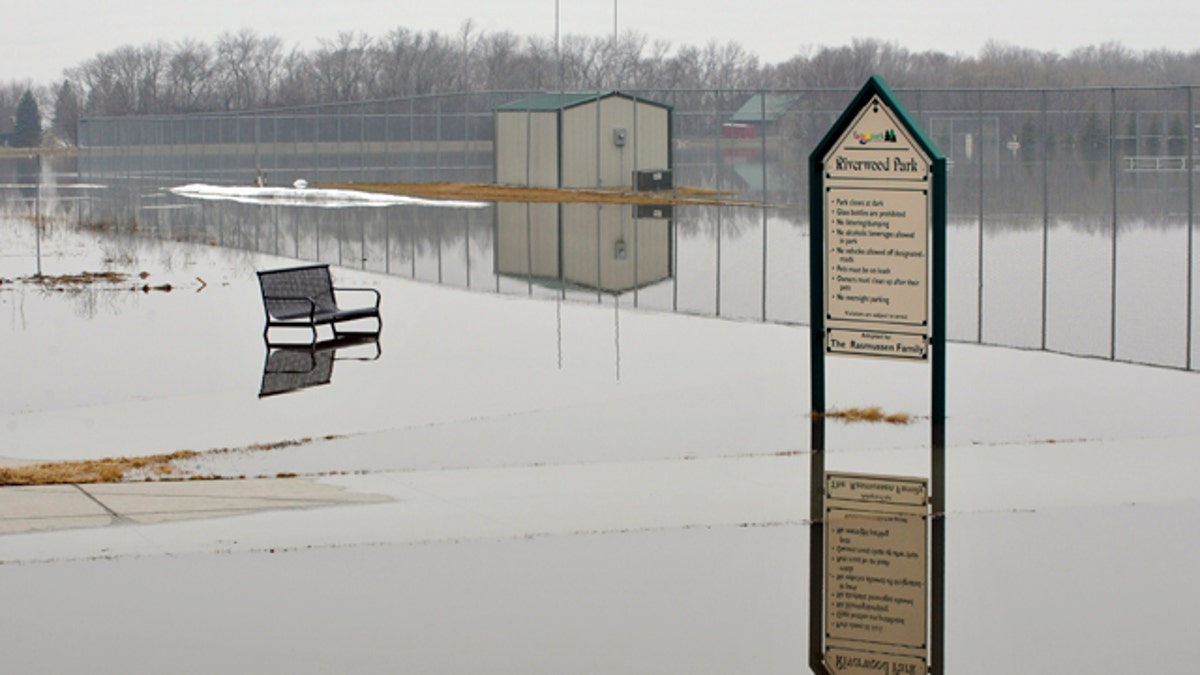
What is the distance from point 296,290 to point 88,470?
23.2 ft

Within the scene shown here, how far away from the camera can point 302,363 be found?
14.7m

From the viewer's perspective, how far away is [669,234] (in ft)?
102

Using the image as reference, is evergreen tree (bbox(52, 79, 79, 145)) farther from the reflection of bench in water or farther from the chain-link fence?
the reflection of bench in water

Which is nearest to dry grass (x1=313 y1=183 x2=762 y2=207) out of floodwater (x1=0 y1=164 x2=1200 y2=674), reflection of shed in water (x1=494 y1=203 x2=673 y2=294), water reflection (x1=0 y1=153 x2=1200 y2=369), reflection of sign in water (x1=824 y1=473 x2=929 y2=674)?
water reflection (x1=0 y1=153 x2=1200 y2=369)

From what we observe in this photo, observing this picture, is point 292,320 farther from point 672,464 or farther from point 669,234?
point 669,234

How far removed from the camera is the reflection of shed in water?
23.3 m

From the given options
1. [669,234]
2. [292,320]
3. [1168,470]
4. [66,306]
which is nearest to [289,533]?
[1168,470]

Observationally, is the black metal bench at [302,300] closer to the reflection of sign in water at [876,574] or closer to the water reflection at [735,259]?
the water reflection at [735,259]

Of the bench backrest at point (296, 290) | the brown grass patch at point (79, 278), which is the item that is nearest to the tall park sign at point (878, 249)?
the bench backrest at point (296, 290)

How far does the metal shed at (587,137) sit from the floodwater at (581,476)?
25.4 metres

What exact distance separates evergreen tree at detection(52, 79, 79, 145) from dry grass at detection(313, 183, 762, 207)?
115235 mm

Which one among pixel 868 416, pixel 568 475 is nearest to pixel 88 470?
pixel 568 475

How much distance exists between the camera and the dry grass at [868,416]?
11141mm

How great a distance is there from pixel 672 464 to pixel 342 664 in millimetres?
4032
